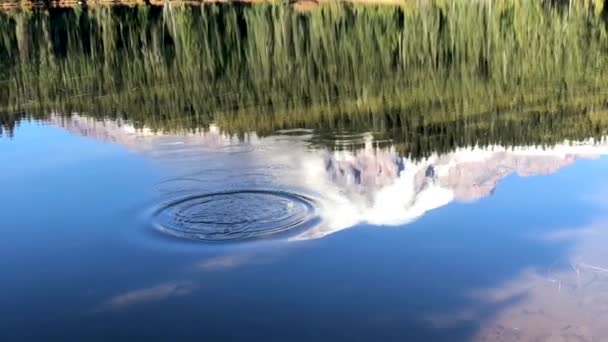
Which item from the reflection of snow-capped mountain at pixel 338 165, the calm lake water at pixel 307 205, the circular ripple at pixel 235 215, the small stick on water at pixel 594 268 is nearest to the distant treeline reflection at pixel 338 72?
the calm lake water at pixel 307 205

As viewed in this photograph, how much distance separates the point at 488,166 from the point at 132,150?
12203 mm

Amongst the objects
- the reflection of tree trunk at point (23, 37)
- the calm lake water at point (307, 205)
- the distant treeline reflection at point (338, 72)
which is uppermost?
the reflection of tree trunk at point (23, 37)

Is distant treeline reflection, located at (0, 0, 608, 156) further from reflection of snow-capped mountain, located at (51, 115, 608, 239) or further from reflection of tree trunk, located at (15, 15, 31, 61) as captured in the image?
reflection of snow-capped mountain, located at (51, 115, 608, 239)

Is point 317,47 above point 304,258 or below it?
above

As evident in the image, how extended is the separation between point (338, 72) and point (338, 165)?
21985mm

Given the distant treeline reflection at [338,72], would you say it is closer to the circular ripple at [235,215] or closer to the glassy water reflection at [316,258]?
the glassy water reflection at [316,258]

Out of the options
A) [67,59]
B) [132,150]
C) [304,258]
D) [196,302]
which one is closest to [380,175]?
[132,150]

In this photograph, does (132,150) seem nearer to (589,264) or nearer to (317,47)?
(589,264)

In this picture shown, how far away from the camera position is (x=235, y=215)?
55.4 feet

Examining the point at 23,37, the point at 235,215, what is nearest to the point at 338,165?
the point at 235,215

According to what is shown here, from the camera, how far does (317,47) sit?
56625 millimetres

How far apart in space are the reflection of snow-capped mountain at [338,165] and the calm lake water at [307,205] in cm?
12

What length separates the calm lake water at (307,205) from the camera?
12.7 meters

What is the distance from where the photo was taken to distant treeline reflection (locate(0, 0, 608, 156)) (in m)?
30.1
